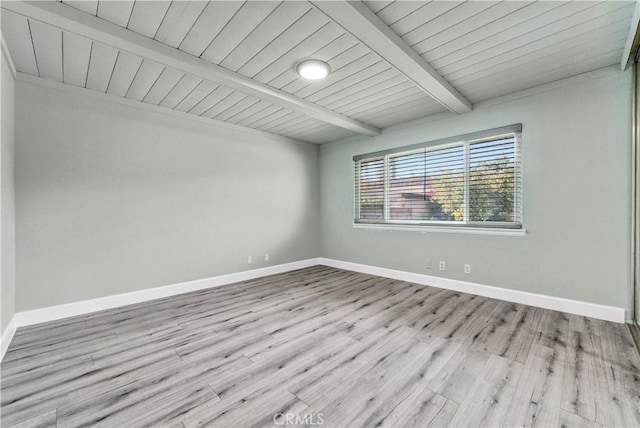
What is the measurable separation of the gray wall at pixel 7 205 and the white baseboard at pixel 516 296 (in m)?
4.29


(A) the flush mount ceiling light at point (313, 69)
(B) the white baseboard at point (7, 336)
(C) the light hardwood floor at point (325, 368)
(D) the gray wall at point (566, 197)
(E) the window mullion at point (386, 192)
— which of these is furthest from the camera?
(E) the window mullion at point (386, 192)

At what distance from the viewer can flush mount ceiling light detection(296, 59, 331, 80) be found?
2503 millimetres

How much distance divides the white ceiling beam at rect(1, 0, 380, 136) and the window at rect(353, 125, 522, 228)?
2091 millimetres

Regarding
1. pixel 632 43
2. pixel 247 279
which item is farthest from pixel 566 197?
pixel 247 279

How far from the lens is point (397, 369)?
1.96m

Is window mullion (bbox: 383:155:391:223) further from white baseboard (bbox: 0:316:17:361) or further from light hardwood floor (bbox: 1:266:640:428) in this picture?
white baseboard (bbox: 0:316:17:361)

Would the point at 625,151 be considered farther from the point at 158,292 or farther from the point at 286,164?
the point at 158,292

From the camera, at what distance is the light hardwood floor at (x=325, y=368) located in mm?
1538

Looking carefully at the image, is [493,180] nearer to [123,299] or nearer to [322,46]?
[322,46]

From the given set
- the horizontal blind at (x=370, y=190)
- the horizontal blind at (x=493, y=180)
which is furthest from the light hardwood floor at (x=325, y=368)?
the horizontal blind at (x=370, y=190)

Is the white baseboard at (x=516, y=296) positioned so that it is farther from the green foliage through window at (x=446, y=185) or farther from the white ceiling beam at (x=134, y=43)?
the white ceiling beam at (x=134, y=43)

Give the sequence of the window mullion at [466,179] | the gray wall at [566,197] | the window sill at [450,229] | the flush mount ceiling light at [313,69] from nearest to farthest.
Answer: the flush mount ceiling light at [313,69]
the gray wall at [566,197]
the window sill at [450,229]
the window mullion at [466,179]

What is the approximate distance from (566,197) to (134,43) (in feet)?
14.1

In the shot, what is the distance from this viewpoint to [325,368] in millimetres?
1977
